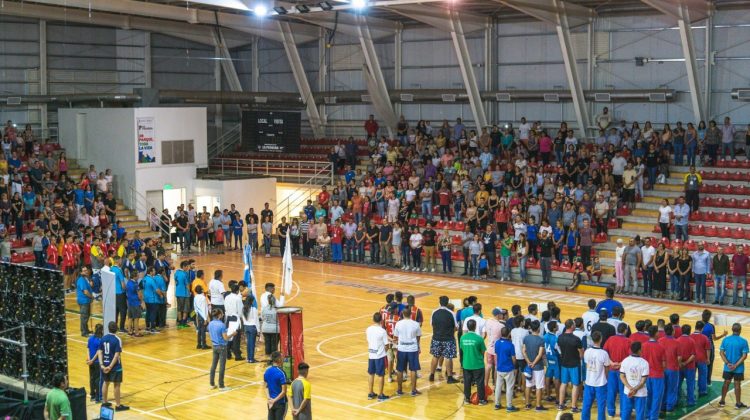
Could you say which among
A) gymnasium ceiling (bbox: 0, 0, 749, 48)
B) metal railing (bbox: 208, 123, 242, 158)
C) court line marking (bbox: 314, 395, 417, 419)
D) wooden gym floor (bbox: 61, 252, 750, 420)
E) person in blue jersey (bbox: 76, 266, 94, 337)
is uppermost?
gymnasium ceiling (bbox: 0, 0, 749, 48)

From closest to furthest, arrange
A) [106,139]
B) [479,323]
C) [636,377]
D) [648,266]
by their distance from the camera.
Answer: [636,377], [479,323], [648,266], [106,139]

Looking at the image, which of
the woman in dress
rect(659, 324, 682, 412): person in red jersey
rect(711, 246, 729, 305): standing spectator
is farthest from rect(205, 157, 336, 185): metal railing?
rect(659, 324, 682, 412): person in red jersey

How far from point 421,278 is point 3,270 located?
14.9 m

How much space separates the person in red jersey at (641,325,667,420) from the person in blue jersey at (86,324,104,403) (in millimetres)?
8502

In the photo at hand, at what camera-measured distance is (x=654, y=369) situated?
46.6 ft

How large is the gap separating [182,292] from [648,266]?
1227 cm

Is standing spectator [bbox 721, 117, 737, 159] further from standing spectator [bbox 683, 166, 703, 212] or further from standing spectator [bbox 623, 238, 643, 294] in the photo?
standing spectator [bbox 623, 238, 643, 294]

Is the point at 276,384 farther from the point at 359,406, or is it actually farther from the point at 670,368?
the point at 670,368

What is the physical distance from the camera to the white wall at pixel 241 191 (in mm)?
36188

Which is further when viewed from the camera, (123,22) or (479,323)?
(123,22)

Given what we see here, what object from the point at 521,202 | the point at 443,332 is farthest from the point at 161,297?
the point at 521,202

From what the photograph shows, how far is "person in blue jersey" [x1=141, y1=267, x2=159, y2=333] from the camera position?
2055 centimetres

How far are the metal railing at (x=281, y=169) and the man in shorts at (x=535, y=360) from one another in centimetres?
2215

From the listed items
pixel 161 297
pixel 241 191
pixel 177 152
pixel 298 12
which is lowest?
pixel 161 297
